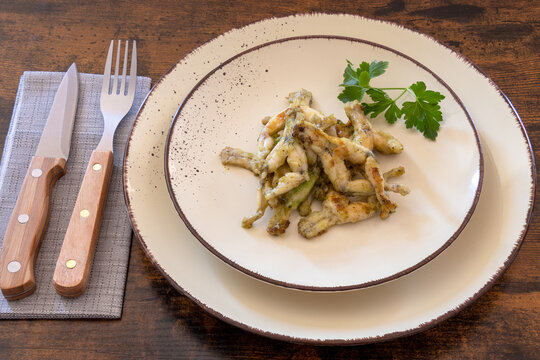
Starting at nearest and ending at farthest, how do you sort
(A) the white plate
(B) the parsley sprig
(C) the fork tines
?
(A) the white plate < (B) the parsley sprig < (C) the fork tines

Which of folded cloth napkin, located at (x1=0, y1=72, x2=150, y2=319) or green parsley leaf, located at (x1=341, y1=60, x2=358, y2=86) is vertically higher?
green parsley leaf, located at (x1=341, y1=60, x2=358, y2=86)

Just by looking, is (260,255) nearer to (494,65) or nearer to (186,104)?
(186,104)

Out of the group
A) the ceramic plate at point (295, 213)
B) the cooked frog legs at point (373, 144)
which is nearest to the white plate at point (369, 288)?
the ceramic plate at point (295, 213)

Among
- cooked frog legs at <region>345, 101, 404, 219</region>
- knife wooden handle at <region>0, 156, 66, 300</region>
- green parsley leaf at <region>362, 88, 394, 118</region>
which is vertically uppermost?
green parsley leaf at <region>362, 88, 394, 118</region>

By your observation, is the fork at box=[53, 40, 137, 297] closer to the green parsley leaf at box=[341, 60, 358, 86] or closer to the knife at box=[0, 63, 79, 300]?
the knife at box=[0, 63, 79, 300]

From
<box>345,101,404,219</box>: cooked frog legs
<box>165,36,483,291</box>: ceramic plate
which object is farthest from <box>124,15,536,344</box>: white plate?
<box>345,101,404,219</box>: cooked frog legs

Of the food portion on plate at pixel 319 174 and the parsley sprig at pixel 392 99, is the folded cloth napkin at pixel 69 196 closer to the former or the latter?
the food portion on plate at pixel 319 174

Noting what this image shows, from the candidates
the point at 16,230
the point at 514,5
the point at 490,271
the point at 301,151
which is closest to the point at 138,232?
the point at 16,230
